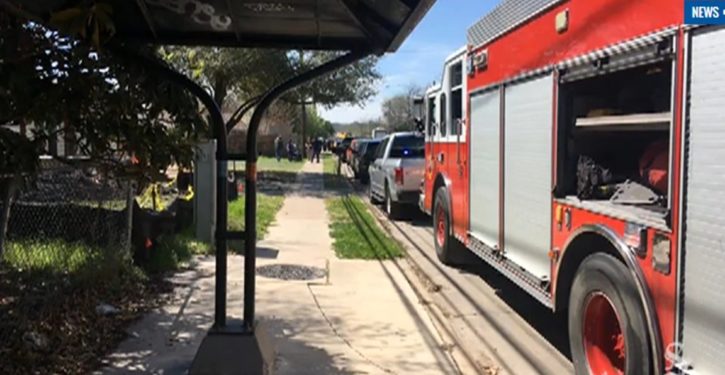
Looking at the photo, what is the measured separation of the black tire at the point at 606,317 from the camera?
3.95m

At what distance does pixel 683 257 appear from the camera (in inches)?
140

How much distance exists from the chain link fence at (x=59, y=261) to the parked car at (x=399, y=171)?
7.41m

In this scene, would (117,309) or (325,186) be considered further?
(325,186)

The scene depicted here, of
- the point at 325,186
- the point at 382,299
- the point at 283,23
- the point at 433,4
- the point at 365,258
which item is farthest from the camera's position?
the point at 325,186

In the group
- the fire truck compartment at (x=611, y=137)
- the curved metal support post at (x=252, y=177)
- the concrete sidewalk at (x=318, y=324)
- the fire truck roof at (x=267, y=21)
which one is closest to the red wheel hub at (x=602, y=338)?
the fire truck compartment at (x=611, y=137)

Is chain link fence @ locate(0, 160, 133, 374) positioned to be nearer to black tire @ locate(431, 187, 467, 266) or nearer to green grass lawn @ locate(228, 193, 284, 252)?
green grass lawn @ locate(228, 193, 284, 252)

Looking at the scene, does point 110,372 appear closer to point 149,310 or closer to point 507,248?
point 149,310

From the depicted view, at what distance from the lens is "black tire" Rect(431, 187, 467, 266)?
9.38 m

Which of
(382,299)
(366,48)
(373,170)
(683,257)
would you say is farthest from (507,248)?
(373,170)

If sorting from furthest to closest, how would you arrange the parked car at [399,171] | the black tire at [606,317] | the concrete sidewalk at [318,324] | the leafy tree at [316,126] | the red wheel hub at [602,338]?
the leafy tree at [316,126], the parked car at [399,171], the concrete sidewalk at [318,324], the red wheel hub at [602,338], the black tire at [606,317]

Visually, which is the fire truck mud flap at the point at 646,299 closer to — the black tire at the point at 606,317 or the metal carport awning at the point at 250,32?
the black tire at the point at 606,317

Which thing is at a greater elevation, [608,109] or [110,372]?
[608,109]

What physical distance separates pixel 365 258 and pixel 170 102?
5486 millimetres

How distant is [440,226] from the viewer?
393 inches
